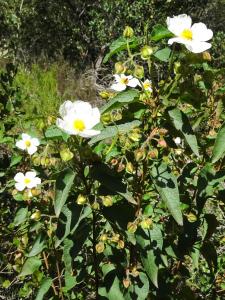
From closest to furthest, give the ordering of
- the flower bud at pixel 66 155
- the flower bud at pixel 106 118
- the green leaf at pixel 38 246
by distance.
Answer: the flower bud at pixel 66 155 < the flower bud at pixel 106 118 < the green leaf at pixel 38 246

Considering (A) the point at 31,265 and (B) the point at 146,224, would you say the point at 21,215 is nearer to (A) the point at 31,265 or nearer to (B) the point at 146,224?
(A) the point at 31,265

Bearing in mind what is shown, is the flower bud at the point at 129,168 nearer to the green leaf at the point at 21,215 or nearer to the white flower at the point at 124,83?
the white flower at the point at 124,83

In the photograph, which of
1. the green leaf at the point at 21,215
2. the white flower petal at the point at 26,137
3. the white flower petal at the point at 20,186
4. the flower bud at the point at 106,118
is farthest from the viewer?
the white flower petal at the point at 26,137

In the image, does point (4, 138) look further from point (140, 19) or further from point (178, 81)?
point (140, 19)

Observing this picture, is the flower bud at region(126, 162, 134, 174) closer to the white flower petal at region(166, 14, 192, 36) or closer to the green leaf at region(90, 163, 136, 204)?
the green leaf at region(90, 163, 136, 204)

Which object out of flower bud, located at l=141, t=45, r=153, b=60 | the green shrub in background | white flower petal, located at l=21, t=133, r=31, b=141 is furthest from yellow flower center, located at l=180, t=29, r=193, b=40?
the green shrub in background

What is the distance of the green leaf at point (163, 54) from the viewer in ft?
3.89

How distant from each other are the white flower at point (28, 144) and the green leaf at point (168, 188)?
0.61m

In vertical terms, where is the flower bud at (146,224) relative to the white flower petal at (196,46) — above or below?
below

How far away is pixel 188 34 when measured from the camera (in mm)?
1201

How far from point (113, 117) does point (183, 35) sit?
27 centimetres

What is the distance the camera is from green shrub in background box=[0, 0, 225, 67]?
6.30m

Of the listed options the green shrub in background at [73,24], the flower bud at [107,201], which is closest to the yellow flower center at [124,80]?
the flower bud at [107,201]

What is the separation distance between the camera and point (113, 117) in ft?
4.05
